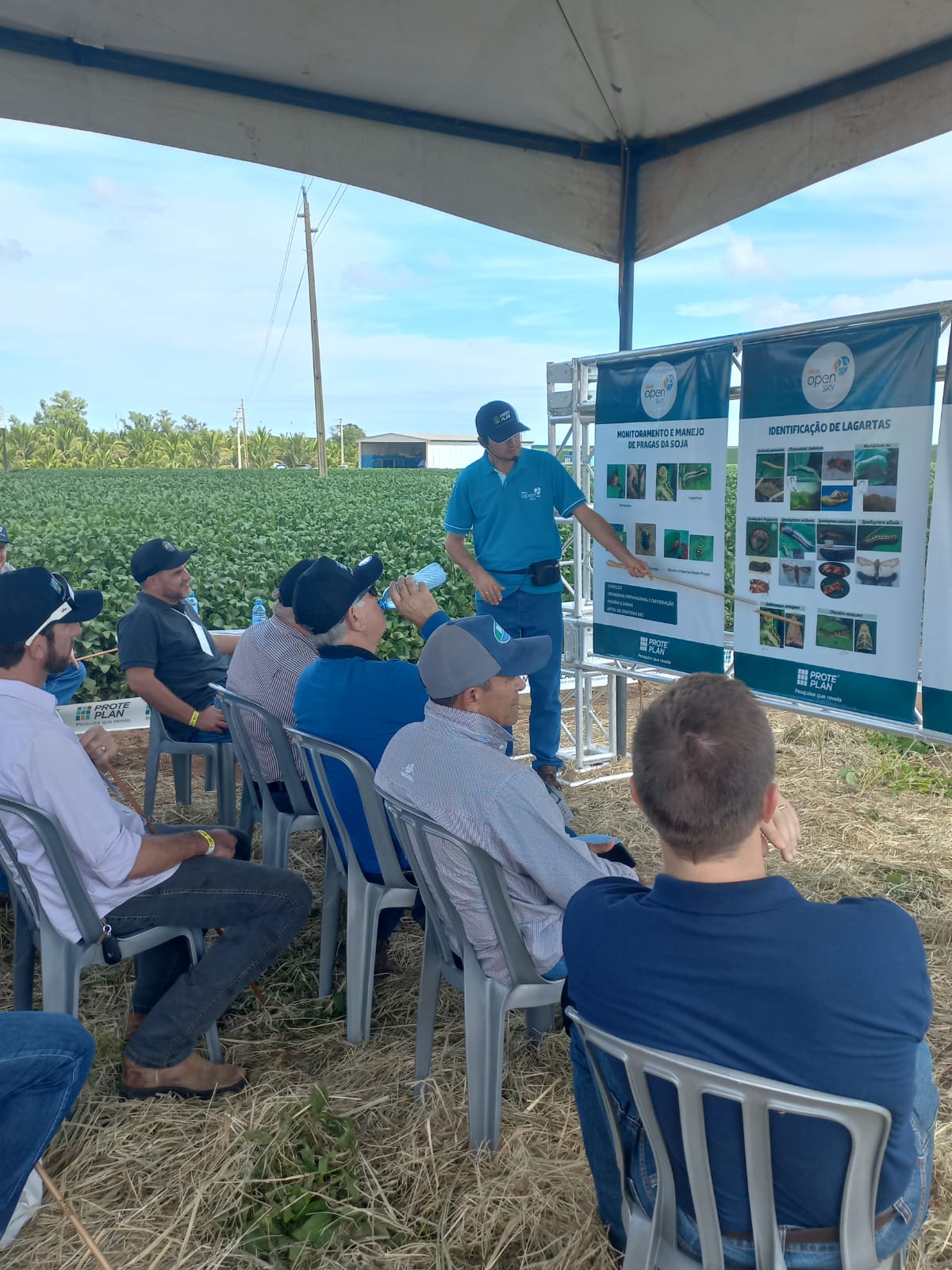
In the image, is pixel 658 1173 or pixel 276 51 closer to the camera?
pixel 658 1173

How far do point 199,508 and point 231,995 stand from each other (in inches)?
621

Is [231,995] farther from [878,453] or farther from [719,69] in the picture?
[719,69]

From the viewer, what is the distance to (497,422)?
5.08m

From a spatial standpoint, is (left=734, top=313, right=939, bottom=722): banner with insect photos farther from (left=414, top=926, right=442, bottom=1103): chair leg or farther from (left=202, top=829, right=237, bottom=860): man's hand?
(left=202, top=829, right=237, bottom=860): man's hand

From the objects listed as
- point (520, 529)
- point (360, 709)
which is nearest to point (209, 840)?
point (360, 709)

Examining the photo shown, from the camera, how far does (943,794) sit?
5.33 metres

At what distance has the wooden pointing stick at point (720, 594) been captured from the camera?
4242mm

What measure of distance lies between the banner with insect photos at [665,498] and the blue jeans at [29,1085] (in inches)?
134

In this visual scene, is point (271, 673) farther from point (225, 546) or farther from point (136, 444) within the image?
point (136, 444)

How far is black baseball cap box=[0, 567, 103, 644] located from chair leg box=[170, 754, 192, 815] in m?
2.52

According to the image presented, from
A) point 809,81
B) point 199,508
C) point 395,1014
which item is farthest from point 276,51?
point 199,508

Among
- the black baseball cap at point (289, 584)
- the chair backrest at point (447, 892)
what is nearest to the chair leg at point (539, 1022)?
the chair backrest at point (447, 892)

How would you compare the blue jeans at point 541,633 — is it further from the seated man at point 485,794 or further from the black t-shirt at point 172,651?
the seated man at point 485,794

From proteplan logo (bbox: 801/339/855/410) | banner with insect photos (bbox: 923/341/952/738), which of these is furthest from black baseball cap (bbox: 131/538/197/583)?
banner with insect photos (bbox: 923/341/952/738)
